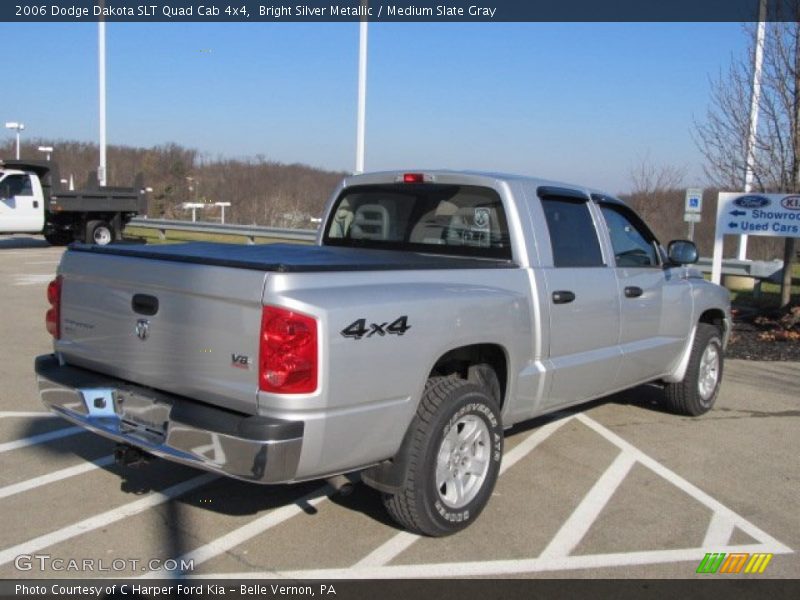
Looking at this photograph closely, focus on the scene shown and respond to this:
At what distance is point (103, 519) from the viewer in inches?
164

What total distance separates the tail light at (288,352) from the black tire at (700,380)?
4193mm

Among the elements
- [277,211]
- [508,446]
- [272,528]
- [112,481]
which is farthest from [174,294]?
[277,211]

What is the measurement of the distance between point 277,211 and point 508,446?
29.7 meters

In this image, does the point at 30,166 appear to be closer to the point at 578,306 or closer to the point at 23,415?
the point at 23,415

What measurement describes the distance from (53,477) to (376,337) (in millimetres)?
2520

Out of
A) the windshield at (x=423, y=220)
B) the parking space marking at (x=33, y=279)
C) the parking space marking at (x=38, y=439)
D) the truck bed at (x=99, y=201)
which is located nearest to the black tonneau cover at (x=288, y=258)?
the windshield at (x=423, y=220)

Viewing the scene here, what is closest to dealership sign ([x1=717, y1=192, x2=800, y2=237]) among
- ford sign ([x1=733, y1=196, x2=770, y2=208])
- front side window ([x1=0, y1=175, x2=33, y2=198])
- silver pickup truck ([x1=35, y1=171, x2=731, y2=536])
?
ford sign ([x1=733, y1=196, x2=770, y2=208])

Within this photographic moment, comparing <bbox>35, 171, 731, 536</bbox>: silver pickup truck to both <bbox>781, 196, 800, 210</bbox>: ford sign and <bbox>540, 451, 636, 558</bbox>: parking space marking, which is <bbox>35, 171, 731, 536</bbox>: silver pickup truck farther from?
<bbox>781, 196, 800, 210</bbox>: ford sign

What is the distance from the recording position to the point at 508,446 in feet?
18.6

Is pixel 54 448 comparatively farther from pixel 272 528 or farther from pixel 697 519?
pixel 697 519

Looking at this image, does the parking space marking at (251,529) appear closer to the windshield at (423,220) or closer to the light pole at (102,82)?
the windshield at (423,220)

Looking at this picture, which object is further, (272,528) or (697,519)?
(697,519)

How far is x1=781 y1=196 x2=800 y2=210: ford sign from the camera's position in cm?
1084
